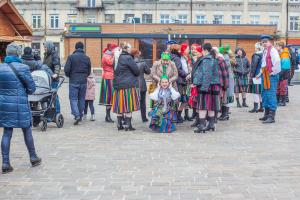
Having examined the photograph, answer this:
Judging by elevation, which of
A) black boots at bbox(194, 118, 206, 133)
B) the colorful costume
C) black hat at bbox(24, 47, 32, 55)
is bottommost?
black boots at bbox(194, 118, 206, 133)

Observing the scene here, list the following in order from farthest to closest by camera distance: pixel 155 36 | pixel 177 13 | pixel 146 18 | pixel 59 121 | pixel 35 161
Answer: pixel 146 18 → pixel 177 13 → pixel 155 36 → pixel 59 121 → pixel 35 161

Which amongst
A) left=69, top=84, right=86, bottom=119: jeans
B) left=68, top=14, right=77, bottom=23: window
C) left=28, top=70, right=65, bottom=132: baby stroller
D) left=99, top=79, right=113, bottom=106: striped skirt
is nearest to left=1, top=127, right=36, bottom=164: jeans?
left=28, top=70, right=65, bottom=132: baby stroller

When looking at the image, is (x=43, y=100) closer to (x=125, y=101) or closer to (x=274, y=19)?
(x=125, y=101)

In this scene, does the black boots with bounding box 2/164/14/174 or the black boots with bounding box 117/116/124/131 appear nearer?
the black boots with bounding box 2/164/14/174

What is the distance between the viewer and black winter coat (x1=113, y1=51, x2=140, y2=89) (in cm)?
1186

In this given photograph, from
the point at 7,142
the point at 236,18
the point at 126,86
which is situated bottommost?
the point at 7,142

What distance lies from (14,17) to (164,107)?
781 cm

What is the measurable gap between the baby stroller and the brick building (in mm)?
32441

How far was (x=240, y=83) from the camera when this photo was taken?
16.8 metres

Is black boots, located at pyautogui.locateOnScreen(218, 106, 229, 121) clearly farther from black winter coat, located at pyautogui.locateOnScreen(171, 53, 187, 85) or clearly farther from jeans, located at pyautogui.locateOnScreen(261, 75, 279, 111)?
black winter coat, located at pyautogui.locateOnScreen(171, 53, 187, 85)

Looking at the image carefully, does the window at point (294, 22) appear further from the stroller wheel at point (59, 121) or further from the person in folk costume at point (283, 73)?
the stroller wheel at point (59, 121)

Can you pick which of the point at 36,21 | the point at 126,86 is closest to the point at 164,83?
the point at 126,86

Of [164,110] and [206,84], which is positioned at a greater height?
[206,84]

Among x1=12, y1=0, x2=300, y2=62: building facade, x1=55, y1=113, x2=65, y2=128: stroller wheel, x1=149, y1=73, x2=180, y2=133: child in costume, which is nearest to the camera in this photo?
x1=149, y1=73, x2=180, y2=133: child in costume
